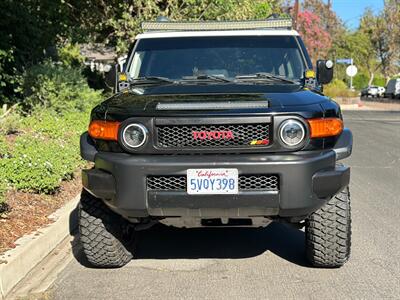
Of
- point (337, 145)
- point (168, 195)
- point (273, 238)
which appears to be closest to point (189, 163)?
point (168, 195)

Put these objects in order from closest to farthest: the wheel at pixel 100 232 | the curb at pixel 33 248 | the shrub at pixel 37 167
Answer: the curb at pixel 33 248 < the wheel at pixel 100 232 < the shrub at pixel 37 167

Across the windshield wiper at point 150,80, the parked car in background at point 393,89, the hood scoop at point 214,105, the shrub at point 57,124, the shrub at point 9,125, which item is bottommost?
A: the parked car in background at point 393,89

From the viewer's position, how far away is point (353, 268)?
185 inches

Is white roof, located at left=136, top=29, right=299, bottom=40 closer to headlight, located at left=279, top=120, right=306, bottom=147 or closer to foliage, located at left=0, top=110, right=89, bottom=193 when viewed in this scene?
headlight, located at left=279, top=120, right=306, bottom=147

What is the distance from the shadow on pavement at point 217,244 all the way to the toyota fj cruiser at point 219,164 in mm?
613

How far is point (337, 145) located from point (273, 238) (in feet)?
5.58

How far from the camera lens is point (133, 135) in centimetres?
407

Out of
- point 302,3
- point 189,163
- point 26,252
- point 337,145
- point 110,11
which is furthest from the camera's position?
point 302,3

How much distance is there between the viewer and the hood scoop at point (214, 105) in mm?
4016

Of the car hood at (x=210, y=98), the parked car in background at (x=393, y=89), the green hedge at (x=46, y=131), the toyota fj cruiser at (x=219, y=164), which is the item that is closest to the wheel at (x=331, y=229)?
the toyota fj cruiser at (x=219, y=164)

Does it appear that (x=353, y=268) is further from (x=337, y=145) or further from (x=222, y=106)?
(x=222, y=106)

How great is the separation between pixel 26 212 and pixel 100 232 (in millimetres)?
1436

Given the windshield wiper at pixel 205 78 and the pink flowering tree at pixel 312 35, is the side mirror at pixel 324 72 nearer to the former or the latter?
the windshield wiper at pixel 205 78

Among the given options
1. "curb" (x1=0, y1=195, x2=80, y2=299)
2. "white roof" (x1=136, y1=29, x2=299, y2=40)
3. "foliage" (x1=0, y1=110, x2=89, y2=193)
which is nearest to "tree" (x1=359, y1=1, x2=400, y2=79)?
"foliage" (x1=0, y1=110, x2=89, y2=193)
